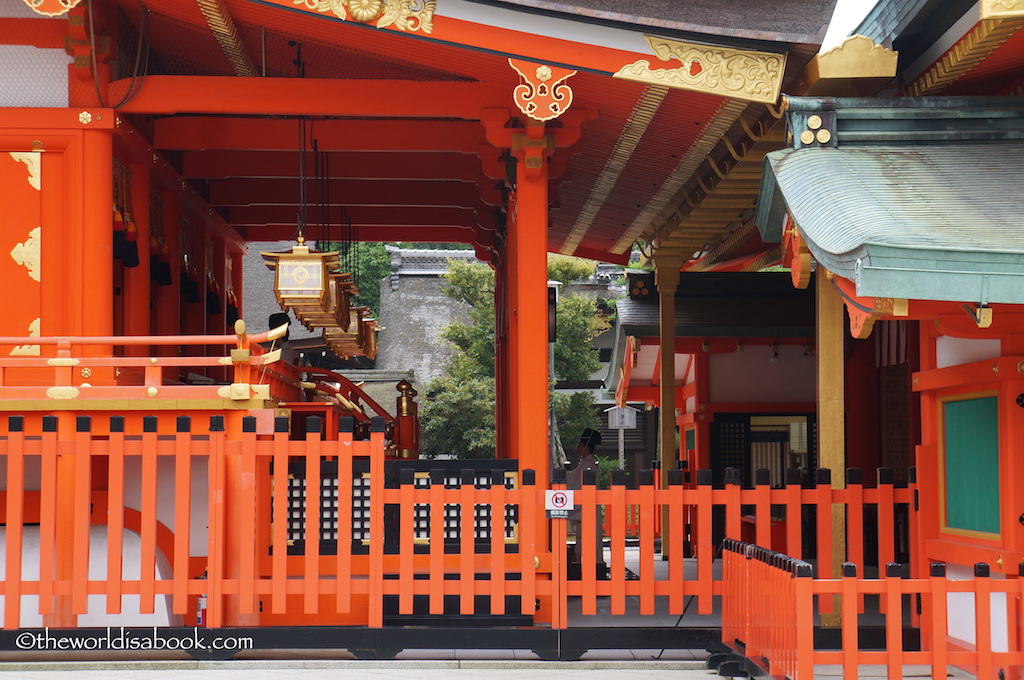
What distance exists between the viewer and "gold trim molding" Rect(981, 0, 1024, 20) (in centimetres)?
673

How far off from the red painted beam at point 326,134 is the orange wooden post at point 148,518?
459 centimetres

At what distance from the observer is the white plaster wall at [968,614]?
7250 mm

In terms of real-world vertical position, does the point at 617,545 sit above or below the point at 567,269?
below

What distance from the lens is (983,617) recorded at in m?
6.18

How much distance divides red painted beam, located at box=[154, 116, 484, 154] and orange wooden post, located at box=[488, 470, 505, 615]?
4.61 metres

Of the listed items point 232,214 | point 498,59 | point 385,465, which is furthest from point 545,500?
point 232,214

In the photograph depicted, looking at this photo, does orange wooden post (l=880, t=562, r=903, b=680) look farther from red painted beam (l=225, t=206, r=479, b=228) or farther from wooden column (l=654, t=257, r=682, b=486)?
red painted beam (l=225, t=206, r=479, b=228)

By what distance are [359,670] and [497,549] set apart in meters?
1.27

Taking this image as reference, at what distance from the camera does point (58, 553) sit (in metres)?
8.72

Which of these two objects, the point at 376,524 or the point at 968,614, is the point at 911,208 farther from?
the point at 376,524

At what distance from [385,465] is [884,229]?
400 cm

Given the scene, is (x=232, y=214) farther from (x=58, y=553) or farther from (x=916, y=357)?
(x=916, y=357)

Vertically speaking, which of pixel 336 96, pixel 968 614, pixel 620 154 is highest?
pixel 336 96

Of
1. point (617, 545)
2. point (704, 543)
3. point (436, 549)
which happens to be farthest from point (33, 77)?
point (704, 543)
